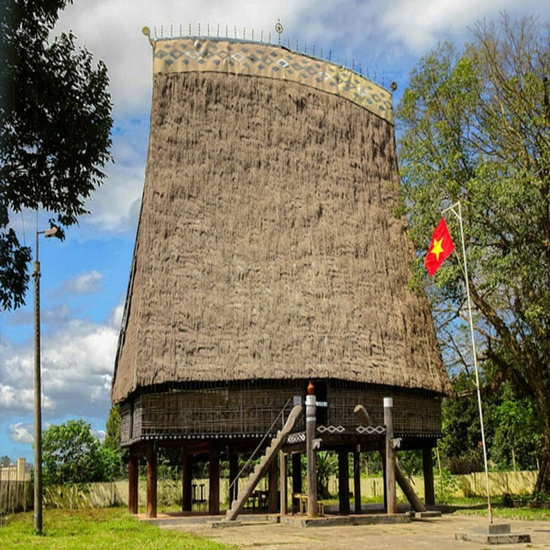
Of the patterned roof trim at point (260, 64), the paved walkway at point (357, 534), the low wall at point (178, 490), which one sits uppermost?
the patterned roof trim at point (260, 64)

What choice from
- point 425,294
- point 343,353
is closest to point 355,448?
point 343,353

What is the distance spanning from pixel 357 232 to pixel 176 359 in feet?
20.5

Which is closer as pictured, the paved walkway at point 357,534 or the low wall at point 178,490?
the paved walkway at point 357,534

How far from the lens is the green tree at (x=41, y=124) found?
7.60 meters

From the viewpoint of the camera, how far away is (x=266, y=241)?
19.0m

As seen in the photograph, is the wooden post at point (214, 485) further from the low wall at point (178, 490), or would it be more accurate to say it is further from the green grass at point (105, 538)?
the low wall at point (178, 490)

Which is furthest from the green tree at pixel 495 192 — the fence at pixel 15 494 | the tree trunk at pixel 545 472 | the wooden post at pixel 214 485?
the fence at pixel 15 494

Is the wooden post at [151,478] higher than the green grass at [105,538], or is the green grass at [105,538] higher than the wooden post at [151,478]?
the wooden post at [151,478]

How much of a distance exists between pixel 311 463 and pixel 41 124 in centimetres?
895

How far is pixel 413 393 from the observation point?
19.4 meters

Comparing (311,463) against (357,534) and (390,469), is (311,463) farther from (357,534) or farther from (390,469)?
(357,534)

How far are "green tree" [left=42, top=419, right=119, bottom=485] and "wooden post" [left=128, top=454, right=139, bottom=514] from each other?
993 cm

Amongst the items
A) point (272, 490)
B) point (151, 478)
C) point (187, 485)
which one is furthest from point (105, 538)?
point (187, 485)

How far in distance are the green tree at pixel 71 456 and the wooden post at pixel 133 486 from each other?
9.93m
